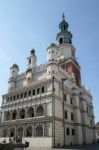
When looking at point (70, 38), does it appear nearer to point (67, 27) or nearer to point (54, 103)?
point (67, 27)

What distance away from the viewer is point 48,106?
39.9 metres

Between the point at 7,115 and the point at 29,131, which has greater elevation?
the point at 7,115

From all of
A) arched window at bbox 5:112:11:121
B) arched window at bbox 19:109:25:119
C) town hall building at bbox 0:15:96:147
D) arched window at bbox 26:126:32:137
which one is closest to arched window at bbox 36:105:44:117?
town hall building at bbox 0:15:96:147

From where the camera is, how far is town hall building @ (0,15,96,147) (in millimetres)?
38969

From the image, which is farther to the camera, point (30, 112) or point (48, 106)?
point (30, 112)

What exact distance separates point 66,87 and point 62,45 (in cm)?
1859

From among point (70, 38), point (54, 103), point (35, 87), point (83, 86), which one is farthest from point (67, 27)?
point (54, 103)

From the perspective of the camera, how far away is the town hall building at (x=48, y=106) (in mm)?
38969

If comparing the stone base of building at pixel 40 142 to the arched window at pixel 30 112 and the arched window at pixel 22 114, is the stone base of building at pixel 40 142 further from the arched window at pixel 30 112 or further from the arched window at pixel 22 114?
the arched window at pixel 22 114

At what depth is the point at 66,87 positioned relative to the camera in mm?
48156

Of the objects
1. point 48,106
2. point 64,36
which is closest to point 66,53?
point 64,36

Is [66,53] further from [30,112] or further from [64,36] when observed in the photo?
[30,112]

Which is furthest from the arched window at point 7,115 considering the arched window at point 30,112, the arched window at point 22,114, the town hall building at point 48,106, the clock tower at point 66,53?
the clock tower at point 66,53

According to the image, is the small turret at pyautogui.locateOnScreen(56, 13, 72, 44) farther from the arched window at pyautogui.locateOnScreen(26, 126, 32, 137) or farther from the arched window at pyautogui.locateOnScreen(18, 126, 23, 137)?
the arched window at pyautogui.locateOnScreen(18, 126, 23, 137)
